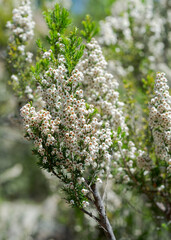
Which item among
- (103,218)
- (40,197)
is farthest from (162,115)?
(40,197)

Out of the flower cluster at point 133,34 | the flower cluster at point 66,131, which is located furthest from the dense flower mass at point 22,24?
the flower cluster at point 133,34

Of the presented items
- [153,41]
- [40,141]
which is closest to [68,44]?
[40,141]

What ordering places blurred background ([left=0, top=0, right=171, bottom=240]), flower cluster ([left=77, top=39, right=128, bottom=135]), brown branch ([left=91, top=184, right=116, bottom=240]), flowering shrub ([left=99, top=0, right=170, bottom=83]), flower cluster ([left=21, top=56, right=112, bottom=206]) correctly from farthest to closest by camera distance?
flowering shrub ([left=99, top=0, right=170, bottom=83]), blurred background ([left=0, top=0, right=171, bottom=240]), flower cluster ([left=77, top=39, right=128, bottom=135]), brown branch ([left=91, top=184, right=116, bottom=240]), flower cluster ([left=21, top=56, right=112, bottom=206])

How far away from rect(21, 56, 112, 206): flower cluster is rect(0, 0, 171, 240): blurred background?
0.64m

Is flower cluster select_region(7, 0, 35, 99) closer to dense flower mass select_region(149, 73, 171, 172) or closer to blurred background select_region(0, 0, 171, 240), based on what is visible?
blurred background select_region(0, 0, 171, 240)

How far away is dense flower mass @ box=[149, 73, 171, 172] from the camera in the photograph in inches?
155

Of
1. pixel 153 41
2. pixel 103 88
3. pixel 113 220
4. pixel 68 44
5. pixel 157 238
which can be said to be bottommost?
pixel 157 238

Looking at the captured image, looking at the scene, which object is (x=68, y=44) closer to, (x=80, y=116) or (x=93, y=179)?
(x=80, y=116)

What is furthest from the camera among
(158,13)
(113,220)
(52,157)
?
(158,13)

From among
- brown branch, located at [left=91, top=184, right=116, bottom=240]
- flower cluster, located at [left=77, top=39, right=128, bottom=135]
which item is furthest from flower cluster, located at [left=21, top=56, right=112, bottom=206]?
flower cluster, located at [left=77, top=39, right=128, bottom=135]

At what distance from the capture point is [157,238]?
803 cm

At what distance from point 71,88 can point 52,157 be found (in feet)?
3.31

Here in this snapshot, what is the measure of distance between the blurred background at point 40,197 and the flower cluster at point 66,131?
0.64 m

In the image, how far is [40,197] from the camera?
2147cm
